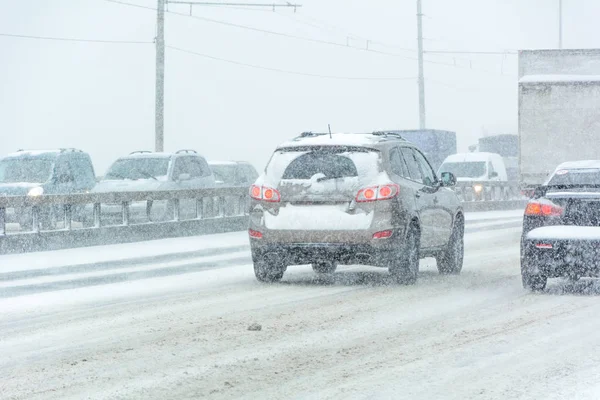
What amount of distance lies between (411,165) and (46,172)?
1293 cm

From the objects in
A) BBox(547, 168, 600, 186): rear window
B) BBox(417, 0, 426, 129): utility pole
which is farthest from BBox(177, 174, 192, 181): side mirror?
BBox(417, 0, 426, 129): utility pole

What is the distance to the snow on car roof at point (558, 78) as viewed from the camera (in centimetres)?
2450

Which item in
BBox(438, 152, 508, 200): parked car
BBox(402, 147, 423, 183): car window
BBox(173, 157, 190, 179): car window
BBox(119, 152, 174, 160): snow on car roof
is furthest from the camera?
BBox(438, 152, 508, 200): parked car

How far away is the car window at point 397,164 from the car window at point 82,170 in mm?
13276

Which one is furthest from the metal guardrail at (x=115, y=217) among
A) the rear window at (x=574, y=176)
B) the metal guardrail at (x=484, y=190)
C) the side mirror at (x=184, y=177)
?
the metal guardrail at (x=484, y=190)

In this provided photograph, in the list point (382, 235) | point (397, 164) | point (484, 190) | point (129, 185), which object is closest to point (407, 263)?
point (382, 235)

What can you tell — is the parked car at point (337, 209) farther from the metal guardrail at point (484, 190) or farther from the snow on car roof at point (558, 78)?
the metal guardrail at point (484, 190)

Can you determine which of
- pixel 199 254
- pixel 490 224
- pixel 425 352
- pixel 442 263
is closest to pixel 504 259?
pixel 442 263

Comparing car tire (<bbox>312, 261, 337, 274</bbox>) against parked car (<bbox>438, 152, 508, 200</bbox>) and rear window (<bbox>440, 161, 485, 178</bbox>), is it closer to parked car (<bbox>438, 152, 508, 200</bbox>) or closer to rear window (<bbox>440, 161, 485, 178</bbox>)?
parked car (<bbox>438, 152, 508, 200</bbox>)

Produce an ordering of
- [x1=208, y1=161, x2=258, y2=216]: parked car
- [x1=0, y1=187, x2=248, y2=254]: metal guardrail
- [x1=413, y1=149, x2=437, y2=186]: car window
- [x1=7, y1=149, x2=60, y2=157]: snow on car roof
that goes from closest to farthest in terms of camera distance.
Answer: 1. [x1=413, y1=149, x2=437, y2=186]: car window
2. [x1=0, y1=187, x2=248, y2=254]: metal guardrail
3. [x1=7, y1=149, x2=60, y2=157]: snow on car roof
4. [x1=208, y1=161, x2=258, y2=216]: parked car

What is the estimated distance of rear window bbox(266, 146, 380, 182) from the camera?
14.6 metres

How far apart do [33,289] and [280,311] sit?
4.08 meters

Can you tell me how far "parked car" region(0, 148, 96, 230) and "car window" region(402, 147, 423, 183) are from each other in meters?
11.7

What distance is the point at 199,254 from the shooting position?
20.8 meters
